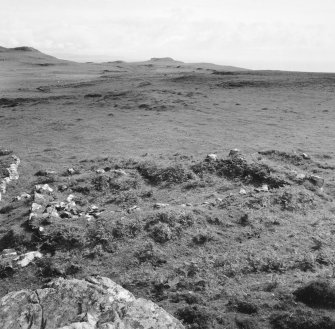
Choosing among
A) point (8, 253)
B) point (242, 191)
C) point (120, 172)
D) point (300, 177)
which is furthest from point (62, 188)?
point (300, 177)

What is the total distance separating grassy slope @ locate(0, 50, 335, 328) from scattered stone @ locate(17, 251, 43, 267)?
1.53 ft

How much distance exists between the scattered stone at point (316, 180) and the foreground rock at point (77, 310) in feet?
58.4

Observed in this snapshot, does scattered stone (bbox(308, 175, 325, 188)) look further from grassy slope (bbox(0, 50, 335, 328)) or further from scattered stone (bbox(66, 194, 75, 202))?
scattered stone (bbox(66, 194, 75, 202))

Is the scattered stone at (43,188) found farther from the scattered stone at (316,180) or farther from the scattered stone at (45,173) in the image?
the scattered stone at (316,180)

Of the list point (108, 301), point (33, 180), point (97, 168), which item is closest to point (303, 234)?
point (108, 301)

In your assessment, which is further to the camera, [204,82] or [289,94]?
[204,82]

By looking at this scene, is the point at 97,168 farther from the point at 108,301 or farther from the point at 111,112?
the point at 111,112

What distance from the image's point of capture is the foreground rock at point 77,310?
1005 cm

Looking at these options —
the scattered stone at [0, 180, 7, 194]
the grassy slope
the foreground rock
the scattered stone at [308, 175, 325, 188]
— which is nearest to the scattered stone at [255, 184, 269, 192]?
the grassy slope

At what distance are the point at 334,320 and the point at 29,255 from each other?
1241cm

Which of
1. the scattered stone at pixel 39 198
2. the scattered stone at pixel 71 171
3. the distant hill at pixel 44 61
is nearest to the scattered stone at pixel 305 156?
the scattered stone at pixel 71 171

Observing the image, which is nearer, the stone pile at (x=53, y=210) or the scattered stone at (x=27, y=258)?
the scattered stone at (x=27, y=258)

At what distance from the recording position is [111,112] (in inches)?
2194

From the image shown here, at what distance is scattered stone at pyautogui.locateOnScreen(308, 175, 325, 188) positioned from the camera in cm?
2564
